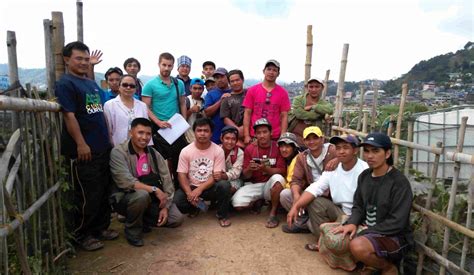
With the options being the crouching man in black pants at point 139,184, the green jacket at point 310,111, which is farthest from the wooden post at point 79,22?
the green jacket at point 310,111

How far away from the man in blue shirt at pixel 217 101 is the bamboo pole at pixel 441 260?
3012 millimetres

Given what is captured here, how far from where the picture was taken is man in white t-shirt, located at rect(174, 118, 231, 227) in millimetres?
4457

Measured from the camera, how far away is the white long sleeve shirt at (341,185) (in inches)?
145

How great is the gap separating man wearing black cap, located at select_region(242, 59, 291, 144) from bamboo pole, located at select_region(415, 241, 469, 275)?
7.57ft

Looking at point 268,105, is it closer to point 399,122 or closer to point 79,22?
point 399,122

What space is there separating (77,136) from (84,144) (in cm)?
11

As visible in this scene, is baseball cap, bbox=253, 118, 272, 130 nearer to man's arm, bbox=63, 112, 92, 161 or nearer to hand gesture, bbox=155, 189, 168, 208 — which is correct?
hand gesture, bbox=155, 189, 168, 208

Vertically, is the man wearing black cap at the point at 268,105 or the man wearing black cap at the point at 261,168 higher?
the man wearing black cap at the point at 268,105

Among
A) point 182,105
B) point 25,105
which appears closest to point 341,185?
point 182,105

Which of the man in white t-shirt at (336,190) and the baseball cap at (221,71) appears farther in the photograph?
the baseball cap at (221,71)

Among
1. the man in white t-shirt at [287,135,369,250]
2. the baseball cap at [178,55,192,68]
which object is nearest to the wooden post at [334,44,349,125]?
the man in white t-shirt at [287,135,369,250]

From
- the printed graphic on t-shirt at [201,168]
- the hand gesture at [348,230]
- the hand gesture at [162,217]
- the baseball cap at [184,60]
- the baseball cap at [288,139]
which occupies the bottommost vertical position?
the hand gesture at [162,217]

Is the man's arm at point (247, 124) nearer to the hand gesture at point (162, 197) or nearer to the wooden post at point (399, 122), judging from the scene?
the hand gesture at point (162, 197)

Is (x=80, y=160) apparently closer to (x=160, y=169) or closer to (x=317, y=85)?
(x=160, y=169)
